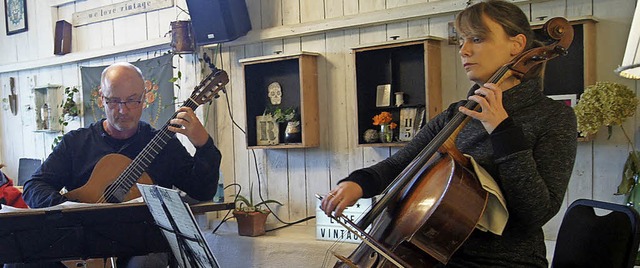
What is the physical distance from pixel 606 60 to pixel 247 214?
1758mm

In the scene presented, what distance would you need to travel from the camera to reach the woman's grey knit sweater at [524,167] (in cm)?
130

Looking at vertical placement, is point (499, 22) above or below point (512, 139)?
above

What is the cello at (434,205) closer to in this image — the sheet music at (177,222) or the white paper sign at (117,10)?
the sheet music at (177,222)

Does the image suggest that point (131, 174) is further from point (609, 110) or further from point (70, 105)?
point (70, 105)

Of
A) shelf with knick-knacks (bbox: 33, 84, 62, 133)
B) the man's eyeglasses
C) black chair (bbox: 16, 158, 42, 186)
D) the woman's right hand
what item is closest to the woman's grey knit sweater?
the woman's right hand

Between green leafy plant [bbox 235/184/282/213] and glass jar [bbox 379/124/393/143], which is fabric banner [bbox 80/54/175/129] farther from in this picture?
glass jar [bbox 379/124/393/143]

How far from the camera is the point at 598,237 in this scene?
132 centimetres

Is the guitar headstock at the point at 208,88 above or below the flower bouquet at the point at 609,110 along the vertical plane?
above

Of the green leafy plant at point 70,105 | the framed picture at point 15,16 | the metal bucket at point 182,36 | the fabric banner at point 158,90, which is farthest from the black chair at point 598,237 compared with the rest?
the framed picture at point 15,16

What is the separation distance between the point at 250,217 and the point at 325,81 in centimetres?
77

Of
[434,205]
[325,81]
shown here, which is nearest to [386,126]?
[325,81]

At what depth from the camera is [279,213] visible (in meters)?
3.22

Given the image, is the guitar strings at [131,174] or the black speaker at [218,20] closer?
the guitar strings at [131,174]

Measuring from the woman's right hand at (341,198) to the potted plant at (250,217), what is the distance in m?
1.54
